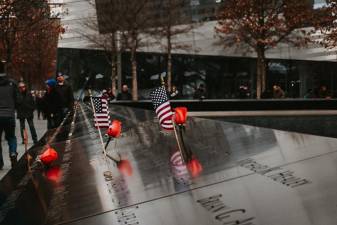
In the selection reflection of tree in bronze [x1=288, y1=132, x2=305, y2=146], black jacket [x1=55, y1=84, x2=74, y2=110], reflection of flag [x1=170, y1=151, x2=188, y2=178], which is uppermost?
black jacket [x1=55, y1=84, x2=74, y2=110]

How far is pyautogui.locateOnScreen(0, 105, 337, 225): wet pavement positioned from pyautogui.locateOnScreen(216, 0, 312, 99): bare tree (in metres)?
25.9

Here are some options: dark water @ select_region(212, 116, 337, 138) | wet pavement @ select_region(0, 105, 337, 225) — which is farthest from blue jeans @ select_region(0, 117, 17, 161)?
dark water @ select_region(212, 116, 337, 138)

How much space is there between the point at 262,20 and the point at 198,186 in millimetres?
29063

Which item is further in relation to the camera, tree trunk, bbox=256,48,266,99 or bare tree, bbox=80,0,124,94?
bare tree, bbox=80,0,124,94

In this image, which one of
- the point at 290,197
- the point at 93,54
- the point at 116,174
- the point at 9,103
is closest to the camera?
the point at 290,197

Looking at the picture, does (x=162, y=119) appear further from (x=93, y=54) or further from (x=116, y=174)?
(x=93, y=54)

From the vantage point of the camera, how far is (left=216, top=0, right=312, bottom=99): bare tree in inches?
1255

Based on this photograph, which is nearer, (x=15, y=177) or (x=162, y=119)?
(x=162, y=119)

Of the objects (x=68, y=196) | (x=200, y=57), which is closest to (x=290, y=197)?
(x=68, y=196)

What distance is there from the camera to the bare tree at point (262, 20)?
31.9 meters

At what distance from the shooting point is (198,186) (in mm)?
4238

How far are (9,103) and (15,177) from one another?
2689 millimetres

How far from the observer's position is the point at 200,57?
1795 inches

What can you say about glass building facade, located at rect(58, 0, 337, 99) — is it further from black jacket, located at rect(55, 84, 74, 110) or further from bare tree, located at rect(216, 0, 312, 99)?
black jacket, located at rect(55, 84, 74, 110)
